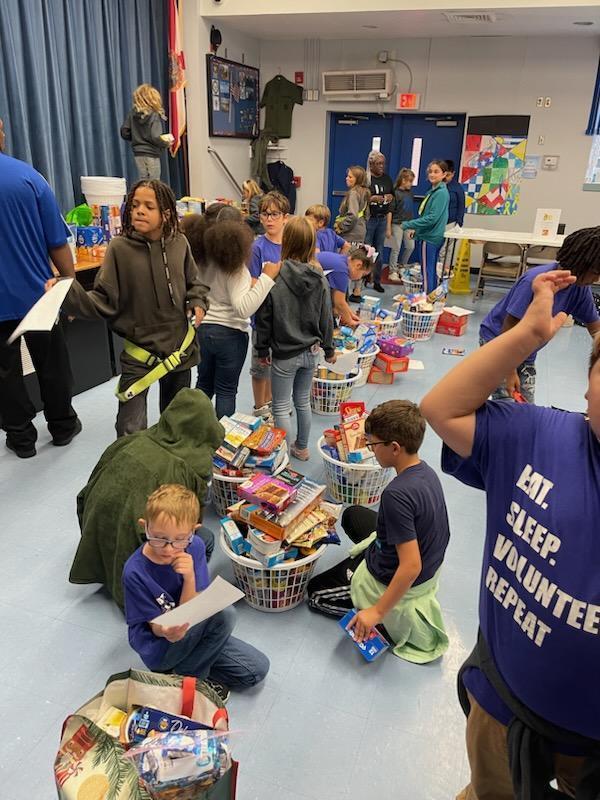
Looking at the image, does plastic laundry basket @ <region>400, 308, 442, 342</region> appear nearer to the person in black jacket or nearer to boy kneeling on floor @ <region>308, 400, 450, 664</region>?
the person in black jacket

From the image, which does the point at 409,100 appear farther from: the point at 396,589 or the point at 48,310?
the point at 396,589

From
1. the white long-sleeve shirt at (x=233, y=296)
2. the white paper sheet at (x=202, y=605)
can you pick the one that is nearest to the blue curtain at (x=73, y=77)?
the white long-sleeve shirt at (x=233, y=296)

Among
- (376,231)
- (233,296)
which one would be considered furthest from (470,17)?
(233,296)

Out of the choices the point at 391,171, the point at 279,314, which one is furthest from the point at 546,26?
the point at 279,314

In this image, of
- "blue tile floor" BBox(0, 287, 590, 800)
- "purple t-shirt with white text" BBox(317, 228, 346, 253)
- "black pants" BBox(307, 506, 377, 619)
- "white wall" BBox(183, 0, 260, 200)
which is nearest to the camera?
"blue tile floor" BBox(0, 287, 590, 800)

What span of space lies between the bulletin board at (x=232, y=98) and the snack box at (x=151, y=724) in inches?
288

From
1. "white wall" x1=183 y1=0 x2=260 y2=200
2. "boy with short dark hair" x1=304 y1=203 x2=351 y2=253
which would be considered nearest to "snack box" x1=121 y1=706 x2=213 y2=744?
"boy with short dark hair" x1=304 y1=203 x2=351 y2=253

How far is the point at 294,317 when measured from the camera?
9.47 ft

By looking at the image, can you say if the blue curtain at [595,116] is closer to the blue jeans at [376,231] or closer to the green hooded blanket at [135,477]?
the blue jeans at [376,231]

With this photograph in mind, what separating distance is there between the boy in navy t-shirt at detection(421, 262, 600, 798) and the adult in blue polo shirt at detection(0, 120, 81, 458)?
258 centimetres

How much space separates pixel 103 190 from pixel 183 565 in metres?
4.18

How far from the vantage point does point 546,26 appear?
259 inches

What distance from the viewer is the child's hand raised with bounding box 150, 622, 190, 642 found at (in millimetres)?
1553

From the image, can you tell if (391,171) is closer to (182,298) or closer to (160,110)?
(160,110)
